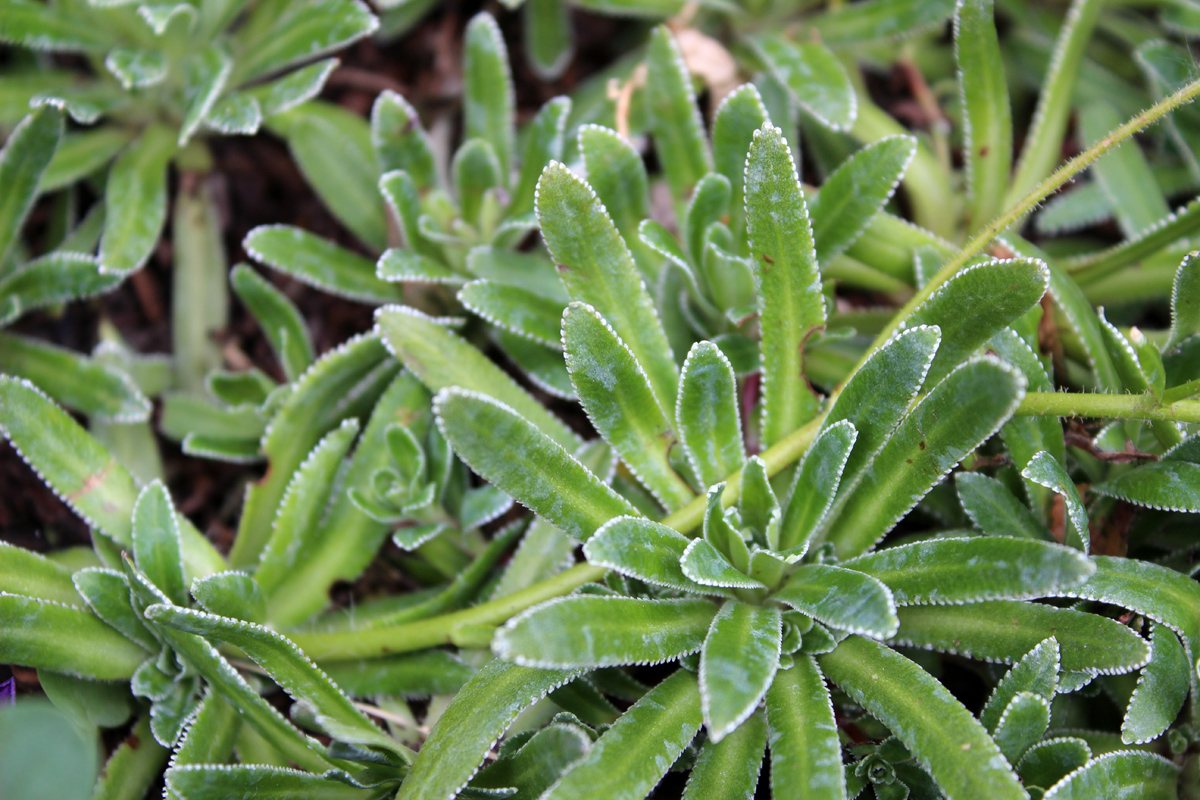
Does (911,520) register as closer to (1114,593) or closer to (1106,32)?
(1114,593)

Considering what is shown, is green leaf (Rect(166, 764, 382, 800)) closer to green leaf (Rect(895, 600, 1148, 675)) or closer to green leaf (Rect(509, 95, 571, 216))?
green leaf (Rect(895, 600, 1148, 675))

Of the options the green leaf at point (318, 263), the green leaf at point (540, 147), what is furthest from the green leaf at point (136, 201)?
the green leaf at point (540, 147)

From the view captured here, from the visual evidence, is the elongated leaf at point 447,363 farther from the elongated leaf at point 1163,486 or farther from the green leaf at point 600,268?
the elongated leaf at point 1163,486

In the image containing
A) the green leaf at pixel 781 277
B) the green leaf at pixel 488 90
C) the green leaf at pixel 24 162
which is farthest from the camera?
the green leaf at pixel 488 90

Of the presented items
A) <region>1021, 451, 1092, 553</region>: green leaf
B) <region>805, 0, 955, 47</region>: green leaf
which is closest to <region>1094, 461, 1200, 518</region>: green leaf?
<region>1021, 451, 1092, 553</region>: green leaf

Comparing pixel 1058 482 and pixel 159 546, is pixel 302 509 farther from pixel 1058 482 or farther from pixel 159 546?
pixel 1058 482

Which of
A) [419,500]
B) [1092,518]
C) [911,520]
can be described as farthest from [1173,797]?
[419,500]
